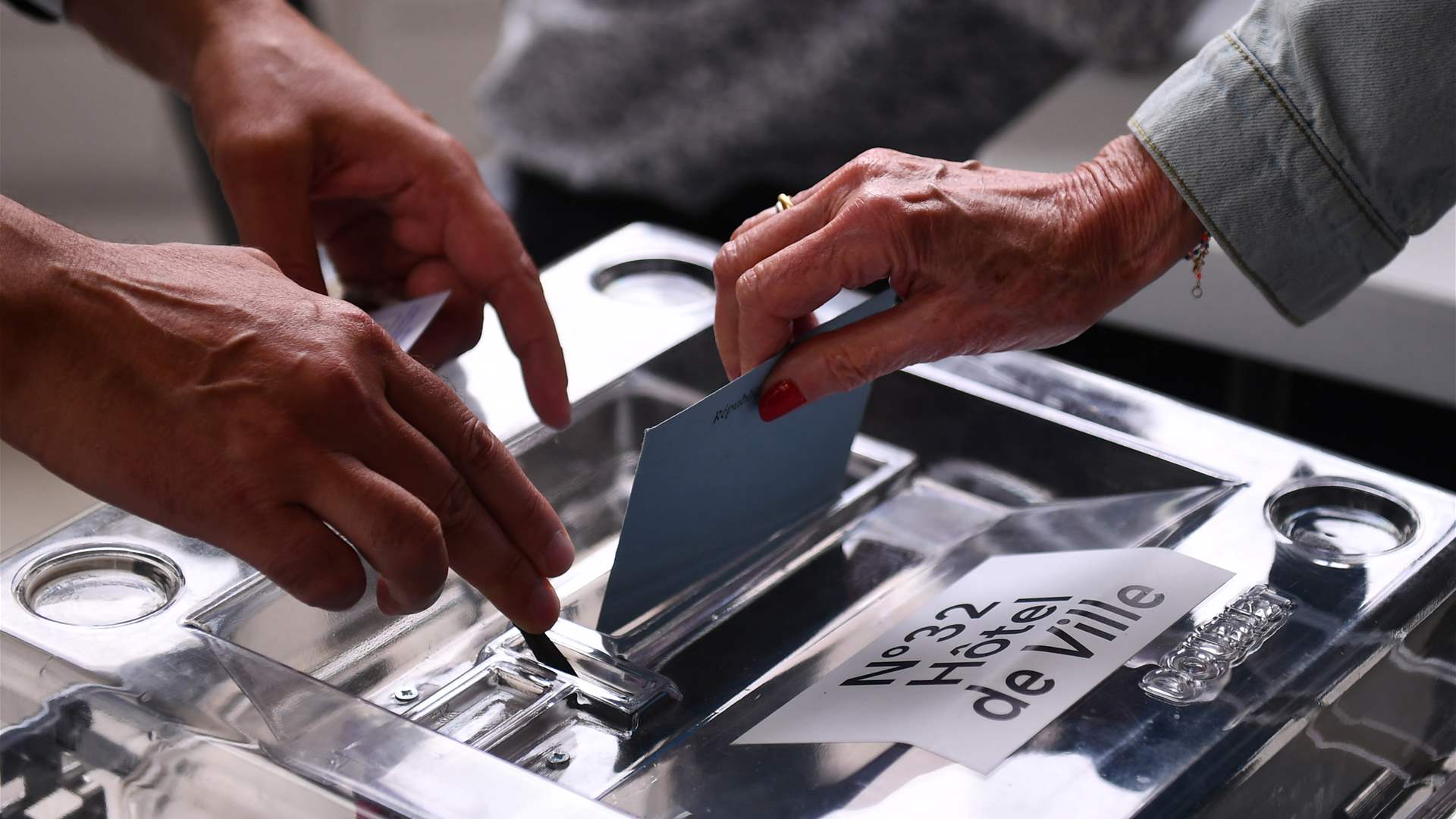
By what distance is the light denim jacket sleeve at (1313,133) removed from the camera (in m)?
0.85

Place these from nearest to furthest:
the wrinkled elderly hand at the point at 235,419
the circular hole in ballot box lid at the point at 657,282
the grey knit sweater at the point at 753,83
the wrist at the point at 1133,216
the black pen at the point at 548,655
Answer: the wrinkled elderly hand at the point at 235,419 → the black pen at the point at 548,655 → the wrist at the point at 1133,216 → the circular hole in ballot box lid at the point at 657,282 → the grey knit sweater at the point at 753,83

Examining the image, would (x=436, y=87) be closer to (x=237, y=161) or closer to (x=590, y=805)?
(x=237, y=161)

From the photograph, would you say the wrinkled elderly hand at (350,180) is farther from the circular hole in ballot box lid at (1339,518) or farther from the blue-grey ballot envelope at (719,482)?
the circular hole in ballot box lid at (1339,518)

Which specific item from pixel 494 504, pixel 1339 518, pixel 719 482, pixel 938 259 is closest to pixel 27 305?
pixel 494 504

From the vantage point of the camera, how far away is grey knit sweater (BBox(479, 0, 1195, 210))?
5.09 ft

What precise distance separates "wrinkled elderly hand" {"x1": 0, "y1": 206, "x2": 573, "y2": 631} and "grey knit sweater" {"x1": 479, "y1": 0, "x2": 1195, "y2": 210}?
0.94 meters

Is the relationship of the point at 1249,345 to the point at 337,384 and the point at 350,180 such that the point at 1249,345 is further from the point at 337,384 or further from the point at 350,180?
the point at 337,384

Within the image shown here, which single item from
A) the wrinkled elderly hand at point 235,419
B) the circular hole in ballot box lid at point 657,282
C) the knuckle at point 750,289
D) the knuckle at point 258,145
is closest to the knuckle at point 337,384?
the wrinkled elderly hand at point 235,419

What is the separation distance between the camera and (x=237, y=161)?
96cm

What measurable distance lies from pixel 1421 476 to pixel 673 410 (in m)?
0.74

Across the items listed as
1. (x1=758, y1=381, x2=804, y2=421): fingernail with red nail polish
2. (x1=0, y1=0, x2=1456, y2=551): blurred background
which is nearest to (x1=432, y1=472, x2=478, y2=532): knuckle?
(x1=758, y1=381, x2=804, y2=421): fingernail with red nail polish

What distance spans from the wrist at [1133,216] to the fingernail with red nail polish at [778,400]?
20 centimetres

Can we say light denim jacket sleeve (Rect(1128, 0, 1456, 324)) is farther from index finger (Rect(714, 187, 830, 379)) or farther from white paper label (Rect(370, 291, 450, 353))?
white paper label (Rect(370, 291, 450, 353))

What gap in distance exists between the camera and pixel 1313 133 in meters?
0.87
